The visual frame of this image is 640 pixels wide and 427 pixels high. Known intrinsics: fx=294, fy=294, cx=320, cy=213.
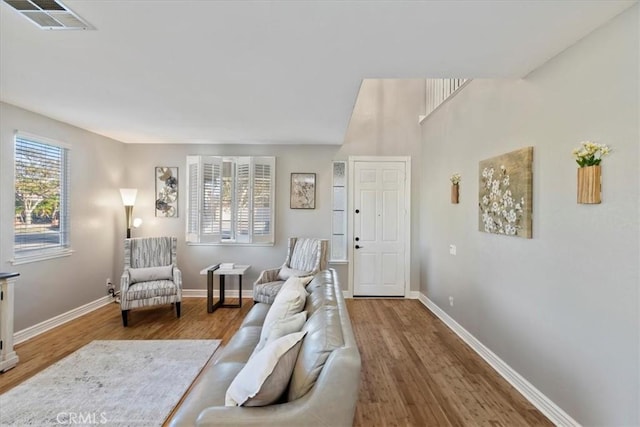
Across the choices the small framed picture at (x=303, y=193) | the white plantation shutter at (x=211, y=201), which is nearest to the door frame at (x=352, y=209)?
the small framed picture at (x=303, y=193)

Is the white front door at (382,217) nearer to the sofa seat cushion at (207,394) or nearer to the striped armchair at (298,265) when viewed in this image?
the striped armchair at (298,265)

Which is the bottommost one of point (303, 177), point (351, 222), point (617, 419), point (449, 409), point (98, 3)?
point (449, 409)

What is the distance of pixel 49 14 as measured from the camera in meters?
1.62

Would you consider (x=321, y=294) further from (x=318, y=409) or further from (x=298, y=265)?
(x=298, y=265)

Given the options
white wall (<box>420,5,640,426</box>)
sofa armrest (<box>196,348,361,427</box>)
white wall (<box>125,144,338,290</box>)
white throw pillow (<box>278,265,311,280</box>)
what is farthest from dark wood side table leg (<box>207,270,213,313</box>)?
white wall (<box>420,5,640,426</box>)

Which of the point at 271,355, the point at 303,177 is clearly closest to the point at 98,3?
the point at 271,355

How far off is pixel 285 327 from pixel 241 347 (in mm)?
488

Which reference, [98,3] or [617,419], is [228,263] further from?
[617,419]

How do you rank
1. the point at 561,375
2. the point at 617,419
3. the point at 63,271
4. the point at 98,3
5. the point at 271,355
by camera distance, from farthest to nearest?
the point at 63,271, the point at 561,375, the point at 617,419, the point at 98,3, the point at 271,355

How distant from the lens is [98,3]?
1526mm

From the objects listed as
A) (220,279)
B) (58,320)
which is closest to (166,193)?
(220,279)

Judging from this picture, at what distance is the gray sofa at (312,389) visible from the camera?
117cm

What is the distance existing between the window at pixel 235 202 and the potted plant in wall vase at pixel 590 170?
3802mm

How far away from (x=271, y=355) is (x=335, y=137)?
3432mm
